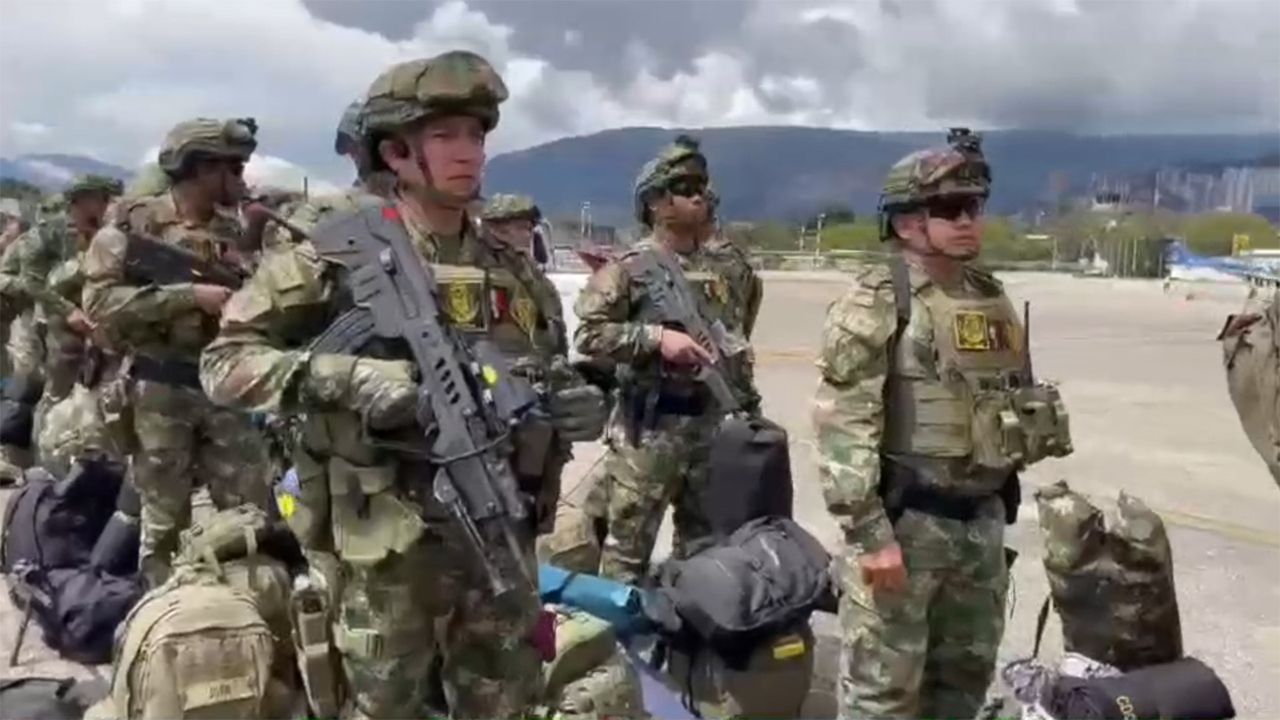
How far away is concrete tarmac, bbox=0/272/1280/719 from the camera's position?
5.72 meters

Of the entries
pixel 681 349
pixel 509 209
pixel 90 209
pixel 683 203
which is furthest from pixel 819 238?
pixel 681 349

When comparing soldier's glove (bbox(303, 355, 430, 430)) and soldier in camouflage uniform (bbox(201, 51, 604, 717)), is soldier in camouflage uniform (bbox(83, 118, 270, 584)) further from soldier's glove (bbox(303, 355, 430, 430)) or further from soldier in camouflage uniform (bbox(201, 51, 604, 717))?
soldier's glove (bbox(303, 355, 430, 430))

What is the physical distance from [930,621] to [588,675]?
1.01 meters

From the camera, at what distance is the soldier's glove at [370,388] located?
297cm

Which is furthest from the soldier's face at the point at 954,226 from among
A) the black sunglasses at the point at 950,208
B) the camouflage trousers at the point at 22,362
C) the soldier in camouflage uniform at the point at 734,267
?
the camouflage trousers at the point at 22,362

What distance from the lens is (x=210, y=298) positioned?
16.9 ft

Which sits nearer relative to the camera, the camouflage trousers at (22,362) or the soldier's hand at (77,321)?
the soldier's hand at (77,321)

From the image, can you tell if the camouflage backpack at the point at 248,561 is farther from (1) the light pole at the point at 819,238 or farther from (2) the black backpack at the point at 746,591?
(1) the light pole at the point at 819,238

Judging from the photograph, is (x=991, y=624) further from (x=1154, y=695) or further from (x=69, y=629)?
(x=69, y=629)

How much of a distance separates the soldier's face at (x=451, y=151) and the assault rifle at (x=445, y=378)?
15cm

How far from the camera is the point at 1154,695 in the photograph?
398cm

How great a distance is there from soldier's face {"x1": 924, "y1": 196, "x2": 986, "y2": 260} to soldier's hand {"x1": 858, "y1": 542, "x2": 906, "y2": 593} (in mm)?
828

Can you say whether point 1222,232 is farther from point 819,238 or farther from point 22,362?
point 22,362

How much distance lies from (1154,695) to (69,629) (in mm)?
3887
